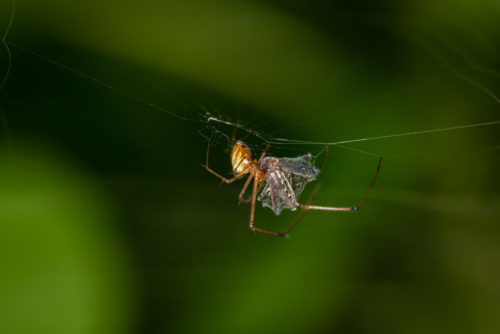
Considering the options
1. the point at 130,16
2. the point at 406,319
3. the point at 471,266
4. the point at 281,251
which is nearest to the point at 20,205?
the point at 130,16

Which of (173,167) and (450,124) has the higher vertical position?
(450,124)

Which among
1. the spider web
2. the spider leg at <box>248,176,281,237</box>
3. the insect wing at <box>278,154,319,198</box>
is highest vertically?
the spider web

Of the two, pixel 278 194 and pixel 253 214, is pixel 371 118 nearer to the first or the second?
pixel 278 194

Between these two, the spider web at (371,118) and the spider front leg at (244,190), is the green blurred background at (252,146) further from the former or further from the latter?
the spider front leg at (244,190)

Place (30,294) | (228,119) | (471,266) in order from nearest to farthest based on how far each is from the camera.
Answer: (30,294)
(228,119)
(471,266)

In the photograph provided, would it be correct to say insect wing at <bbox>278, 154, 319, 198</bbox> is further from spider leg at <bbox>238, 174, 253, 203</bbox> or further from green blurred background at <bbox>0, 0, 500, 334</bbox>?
→ spider leg at <bbox>238, 174, 253, 203</bbox>

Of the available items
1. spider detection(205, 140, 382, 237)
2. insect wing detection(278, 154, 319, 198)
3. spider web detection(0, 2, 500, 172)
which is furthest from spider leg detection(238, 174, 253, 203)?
spider web detection(0, 2, 500, 172)

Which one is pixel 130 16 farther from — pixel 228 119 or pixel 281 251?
pixel 281 251
